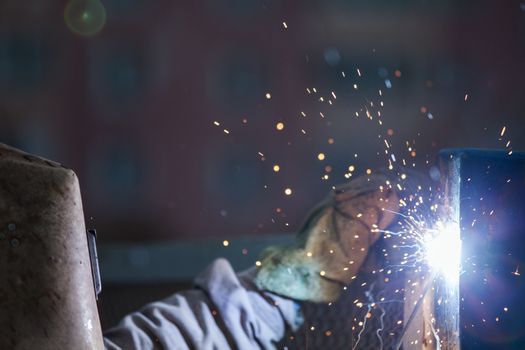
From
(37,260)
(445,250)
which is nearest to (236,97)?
(445,250)

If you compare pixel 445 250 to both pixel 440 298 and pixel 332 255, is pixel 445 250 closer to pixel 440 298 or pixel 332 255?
pixel 440 298

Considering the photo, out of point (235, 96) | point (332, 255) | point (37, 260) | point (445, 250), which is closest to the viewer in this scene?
point (37, 260)

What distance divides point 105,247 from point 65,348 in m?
2.63

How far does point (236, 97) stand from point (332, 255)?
372 centimetres

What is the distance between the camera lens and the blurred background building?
4.57 m

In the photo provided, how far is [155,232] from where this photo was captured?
171 inches

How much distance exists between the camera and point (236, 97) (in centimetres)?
492

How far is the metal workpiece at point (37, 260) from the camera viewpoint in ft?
2.60

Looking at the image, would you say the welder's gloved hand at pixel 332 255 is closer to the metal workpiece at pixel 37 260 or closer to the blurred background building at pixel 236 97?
the metal workpiece at pixel 37 260

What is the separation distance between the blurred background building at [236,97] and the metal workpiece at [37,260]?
3412 millimetres

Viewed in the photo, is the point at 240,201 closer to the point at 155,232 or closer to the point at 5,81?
the point at 155,232

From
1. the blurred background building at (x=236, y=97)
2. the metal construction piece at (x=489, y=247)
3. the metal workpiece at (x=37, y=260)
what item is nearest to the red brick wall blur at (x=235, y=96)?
the blurred background building at (x=236, y=97)

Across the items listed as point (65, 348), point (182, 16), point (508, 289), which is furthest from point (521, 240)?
point (182, 16)

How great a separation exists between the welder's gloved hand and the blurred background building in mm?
2878
